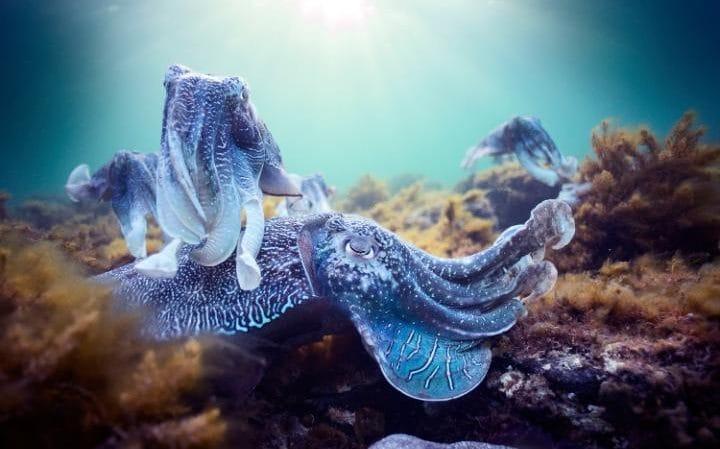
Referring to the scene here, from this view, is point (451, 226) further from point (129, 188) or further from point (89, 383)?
point (89, 383)

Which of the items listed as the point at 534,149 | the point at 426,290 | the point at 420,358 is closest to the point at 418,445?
the point at 420,358

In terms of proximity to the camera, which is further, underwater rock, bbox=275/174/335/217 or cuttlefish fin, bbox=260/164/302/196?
underwater rock, bbox=275/174/335/217

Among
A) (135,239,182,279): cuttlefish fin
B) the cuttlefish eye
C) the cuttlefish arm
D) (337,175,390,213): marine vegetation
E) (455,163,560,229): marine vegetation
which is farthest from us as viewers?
(337,175,390,213): marine vegetation

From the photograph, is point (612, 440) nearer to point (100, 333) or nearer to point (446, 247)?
point (100, 333)

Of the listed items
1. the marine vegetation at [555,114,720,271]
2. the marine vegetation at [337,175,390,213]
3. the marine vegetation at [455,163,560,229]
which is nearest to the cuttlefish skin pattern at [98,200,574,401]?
the marine vegetation at [555,114,720,271]

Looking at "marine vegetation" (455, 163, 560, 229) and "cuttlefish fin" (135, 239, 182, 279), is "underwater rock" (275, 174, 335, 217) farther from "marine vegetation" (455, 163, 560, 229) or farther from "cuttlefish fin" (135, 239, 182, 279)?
"marine vegetation" (455, 163, 560, 229)

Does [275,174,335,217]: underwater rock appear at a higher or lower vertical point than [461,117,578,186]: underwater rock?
lower

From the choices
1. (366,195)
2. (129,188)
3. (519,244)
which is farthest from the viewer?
(366,195)

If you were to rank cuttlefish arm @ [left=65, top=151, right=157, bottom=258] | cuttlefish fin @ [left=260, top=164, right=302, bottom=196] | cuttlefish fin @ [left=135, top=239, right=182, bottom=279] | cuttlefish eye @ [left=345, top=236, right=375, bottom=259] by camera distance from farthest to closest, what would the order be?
cuttlefish arm @ [left=65, top=151, right=157, bottom=258] < cuttlefish fin @ [left=260, top=164, right=302, bottom=196] < cuttlefish eye @ [left=345, top=236, right=375, bottom=259] < cuttlefish fin @ [left=135, top=239, right=182, bottom=279]
